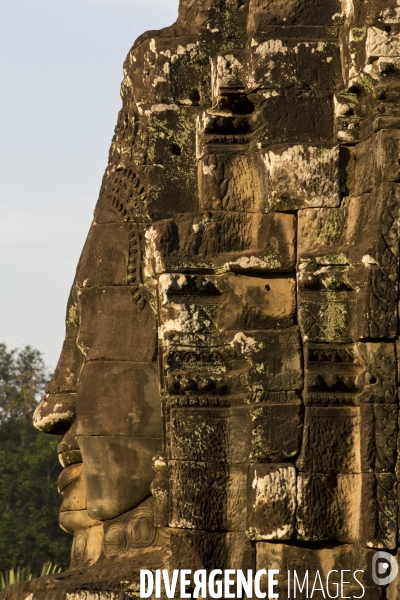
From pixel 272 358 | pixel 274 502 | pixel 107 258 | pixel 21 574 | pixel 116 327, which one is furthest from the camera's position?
pixel 21 574

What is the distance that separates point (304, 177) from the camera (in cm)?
881

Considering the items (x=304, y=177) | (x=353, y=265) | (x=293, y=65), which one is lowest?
(x=353, y=265)

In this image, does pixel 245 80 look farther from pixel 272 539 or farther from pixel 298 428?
pixel 272 539

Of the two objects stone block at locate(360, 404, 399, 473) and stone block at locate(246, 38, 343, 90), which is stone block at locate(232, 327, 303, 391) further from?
stone block at locate(246, 38, 343, 90)

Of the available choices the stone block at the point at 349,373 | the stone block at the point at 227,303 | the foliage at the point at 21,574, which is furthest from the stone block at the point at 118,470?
the foliage at the point at 21,574

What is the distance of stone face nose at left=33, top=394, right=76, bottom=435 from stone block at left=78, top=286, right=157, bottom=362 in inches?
20.6

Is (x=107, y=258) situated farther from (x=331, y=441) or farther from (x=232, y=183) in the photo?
(x=331, y=441)

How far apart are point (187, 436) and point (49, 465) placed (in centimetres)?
1806

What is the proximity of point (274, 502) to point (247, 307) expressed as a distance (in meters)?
1.34

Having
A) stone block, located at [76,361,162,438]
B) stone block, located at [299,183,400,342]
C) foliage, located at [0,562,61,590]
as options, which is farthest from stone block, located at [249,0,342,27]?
foliage, located at [0,562,61,590]

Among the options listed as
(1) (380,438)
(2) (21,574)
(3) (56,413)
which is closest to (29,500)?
(2) (21,574)

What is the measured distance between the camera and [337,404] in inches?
336

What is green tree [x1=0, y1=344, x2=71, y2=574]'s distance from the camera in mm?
24078

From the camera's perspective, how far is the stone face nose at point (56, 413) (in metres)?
9.84
